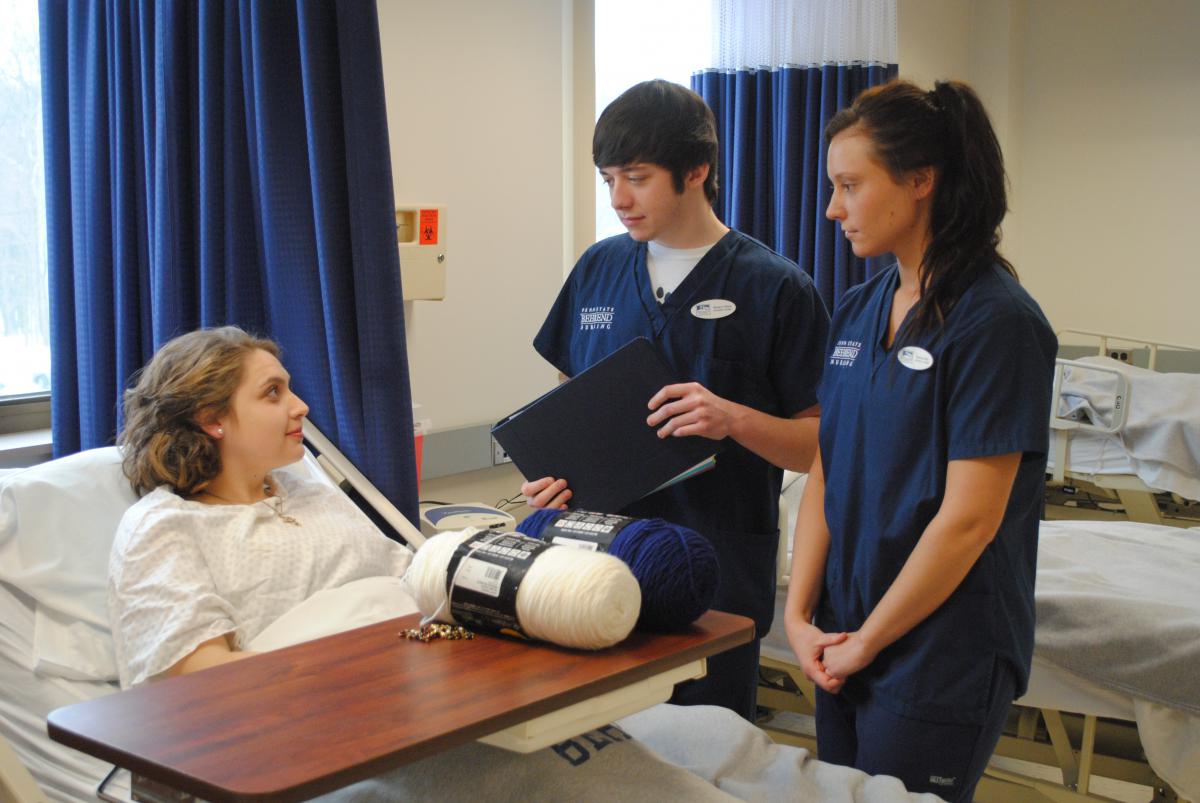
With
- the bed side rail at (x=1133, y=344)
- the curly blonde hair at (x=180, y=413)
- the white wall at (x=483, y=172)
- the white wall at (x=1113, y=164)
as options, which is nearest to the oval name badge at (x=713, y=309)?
the curly blonde hair at (x=180, y=413)

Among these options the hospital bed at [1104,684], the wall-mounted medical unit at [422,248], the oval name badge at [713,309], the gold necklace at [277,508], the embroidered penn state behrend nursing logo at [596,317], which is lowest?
the hospital bed at [1104,684]

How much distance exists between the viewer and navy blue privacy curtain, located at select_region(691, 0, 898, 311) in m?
3.94

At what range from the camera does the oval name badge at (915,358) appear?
5.02ft

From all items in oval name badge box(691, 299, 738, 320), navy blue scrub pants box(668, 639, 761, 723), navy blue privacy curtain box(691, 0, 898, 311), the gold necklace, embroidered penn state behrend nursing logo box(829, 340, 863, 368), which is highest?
navy blue privacy curtain box(691, 0, 898, 311)

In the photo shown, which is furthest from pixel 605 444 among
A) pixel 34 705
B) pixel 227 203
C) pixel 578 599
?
pixel 227 203

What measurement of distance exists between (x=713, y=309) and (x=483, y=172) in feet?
4.63

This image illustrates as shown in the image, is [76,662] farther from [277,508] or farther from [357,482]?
[357,482]

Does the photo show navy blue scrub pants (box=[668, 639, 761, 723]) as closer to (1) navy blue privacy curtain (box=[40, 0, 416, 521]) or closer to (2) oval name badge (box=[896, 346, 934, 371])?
(2) oval name badge (box=[896, 346, 934, 371])

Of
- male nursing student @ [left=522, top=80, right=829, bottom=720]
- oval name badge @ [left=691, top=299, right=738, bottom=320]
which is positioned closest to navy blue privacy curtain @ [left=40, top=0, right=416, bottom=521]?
male nursing student @ [left=522, top=80, right=829, bottom=720]

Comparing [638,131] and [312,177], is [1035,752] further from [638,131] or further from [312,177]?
[312,177]

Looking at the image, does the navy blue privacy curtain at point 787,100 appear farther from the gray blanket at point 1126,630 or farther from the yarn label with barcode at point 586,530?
the yarn label with barcode at point 586,530

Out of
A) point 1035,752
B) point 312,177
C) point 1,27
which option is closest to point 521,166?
point 312,177

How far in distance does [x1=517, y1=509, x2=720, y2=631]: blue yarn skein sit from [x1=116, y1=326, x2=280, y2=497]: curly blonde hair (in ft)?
3.01

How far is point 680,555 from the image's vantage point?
1.13m
